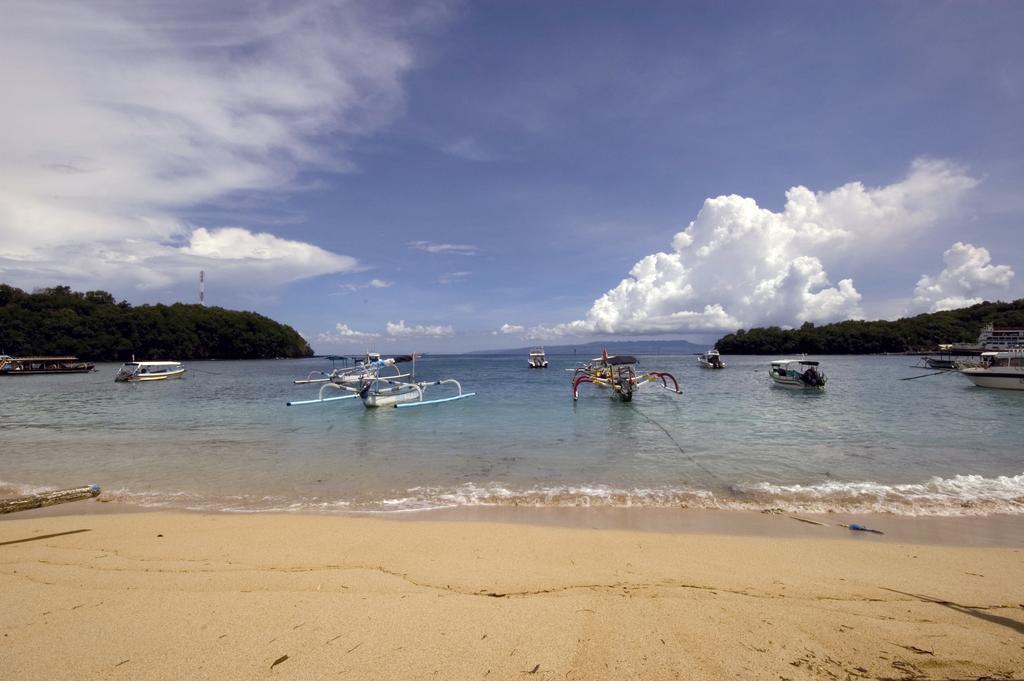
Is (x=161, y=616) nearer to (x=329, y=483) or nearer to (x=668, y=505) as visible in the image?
(x=329, y=483)

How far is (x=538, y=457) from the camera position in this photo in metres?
12.2

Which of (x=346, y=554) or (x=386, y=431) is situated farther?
(x=386, y=431)

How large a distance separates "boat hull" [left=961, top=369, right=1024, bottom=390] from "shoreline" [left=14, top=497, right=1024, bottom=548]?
32.7m

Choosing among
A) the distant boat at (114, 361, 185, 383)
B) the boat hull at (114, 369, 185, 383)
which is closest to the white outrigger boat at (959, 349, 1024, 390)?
the distant boat at (114, 361, 185, 383)

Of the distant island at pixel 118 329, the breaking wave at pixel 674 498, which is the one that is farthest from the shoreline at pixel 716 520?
the distant island at pixel 118 329

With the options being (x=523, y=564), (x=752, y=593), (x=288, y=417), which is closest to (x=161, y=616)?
(x=523, y=564)

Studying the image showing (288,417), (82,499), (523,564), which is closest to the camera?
(523,564)

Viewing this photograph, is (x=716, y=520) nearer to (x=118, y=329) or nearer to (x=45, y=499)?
(x=45, y=499)

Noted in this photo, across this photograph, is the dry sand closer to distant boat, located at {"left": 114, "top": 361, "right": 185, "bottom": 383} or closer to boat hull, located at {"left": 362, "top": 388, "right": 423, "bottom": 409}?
boat hull, located at {"left": 362, "top": 388, "right": 423, "bottom": 409}

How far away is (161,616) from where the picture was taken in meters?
3.89

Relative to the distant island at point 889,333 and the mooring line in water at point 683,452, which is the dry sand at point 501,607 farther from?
the distant island at point 889,333

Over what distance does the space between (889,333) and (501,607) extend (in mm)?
153719

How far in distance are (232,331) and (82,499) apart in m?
137

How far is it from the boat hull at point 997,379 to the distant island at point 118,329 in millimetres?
134170
